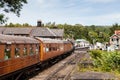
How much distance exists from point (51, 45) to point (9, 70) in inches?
735

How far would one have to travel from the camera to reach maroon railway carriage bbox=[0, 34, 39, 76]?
16.3m

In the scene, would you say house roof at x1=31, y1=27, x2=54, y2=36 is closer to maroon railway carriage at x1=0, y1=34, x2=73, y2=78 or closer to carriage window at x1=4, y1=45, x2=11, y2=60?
maroon railway carriage at x1=0, y1=34, x2=73, y2=78

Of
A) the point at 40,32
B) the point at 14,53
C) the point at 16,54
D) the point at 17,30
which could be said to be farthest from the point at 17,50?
the point at 17,30

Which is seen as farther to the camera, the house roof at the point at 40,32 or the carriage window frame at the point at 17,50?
the house roof at the point at 40,32

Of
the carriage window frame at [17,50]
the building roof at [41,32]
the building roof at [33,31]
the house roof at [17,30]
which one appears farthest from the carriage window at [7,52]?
the house roof at [17,30]

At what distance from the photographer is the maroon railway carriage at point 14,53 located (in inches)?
643

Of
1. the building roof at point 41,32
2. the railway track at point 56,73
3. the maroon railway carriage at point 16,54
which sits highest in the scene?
the building roof at point 41,32

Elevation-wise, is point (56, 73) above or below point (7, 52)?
below

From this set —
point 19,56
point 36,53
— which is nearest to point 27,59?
point 19,56

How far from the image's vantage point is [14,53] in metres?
18.4

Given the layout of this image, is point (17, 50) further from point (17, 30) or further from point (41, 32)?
point (17, 30)

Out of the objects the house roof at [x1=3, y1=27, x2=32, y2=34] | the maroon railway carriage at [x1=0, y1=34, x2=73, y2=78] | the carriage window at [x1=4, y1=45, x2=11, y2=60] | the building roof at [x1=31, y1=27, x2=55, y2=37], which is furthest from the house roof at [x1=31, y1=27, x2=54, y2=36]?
the carriage window at [x1=4, y1=45, x2=11, y2=60]

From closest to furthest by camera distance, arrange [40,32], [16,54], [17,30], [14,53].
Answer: [14,53] < [16,54] < [40,32] < [17,30]

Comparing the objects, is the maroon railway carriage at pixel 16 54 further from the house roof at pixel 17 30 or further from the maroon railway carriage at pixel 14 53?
the house roof at pixel 17 30
